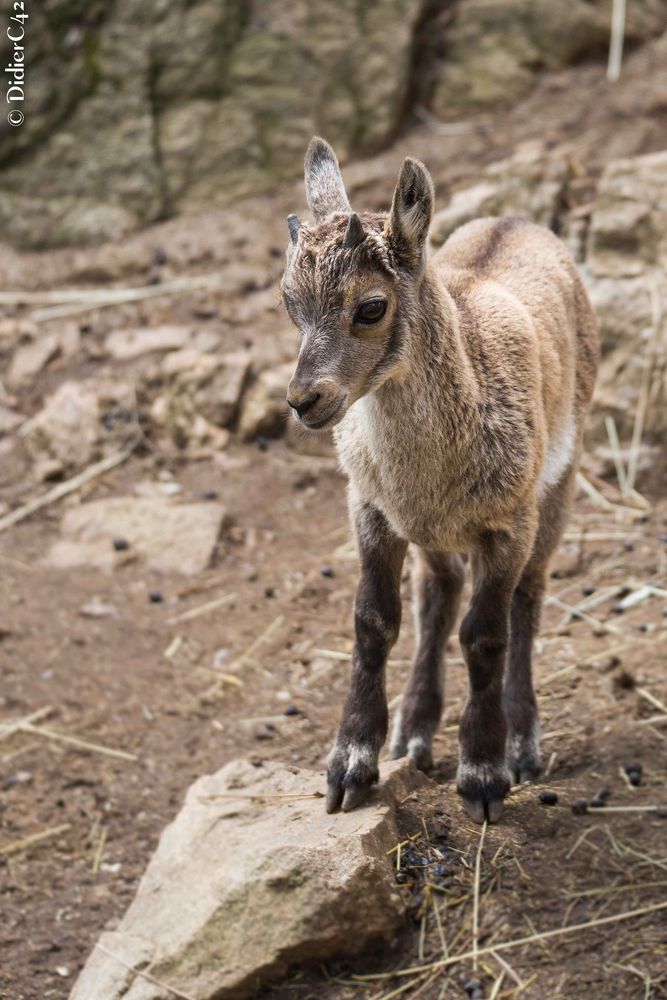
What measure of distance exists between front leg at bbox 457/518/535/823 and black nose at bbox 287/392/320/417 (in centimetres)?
125

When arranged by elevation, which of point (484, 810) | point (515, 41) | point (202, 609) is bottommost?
point (202, 609)

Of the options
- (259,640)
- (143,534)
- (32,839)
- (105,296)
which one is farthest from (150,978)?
(105,296)

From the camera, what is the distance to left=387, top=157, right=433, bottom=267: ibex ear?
511 centimetres

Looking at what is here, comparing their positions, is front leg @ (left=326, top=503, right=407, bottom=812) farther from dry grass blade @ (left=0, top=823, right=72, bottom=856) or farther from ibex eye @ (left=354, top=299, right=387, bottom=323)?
dry grass blade @ (left=0, top=823, right=72, bottom=856)

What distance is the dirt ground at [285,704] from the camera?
5.33m

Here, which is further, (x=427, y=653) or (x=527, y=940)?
(x=427, y=653)

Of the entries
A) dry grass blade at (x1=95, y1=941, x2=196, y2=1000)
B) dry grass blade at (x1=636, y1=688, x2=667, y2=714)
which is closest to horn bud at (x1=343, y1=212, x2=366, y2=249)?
dry grass blade at (x1=95, y1=941, x2=196, y2=1000)

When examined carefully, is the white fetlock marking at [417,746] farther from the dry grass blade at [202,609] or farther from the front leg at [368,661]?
the dry grass blade at [202,609]

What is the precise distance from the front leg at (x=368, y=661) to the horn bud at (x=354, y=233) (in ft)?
4.25

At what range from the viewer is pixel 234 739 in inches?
305

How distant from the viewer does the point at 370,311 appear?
506 cm

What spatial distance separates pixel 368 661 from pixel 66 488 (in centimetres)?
539

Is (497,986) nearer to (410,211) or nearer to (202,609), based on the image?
(410,211)

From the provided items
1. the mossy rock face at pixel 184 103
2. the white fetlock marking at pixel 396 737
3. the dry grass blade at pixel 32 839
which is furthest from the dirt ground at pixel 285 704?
the mossy rock face at pixel 184 103
